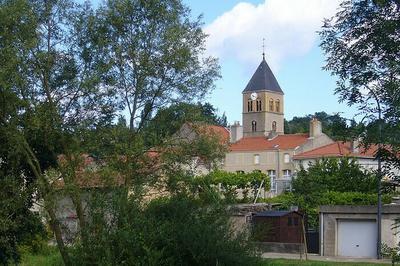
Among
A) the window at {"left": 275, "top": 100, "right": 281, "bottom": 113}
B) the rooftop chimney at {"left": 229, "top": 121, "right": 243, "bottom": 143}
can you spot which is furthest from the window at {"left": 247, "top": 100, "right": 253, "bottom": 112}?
the rooftop chimney at {"left": 229, "top": 121, "right": 243, "bottom": 143}

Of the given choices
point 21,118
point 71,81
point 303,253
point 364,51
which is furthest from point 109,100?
point 303,253

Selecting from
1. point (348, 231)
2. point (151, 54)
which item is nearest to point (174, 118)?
point (151, 54)

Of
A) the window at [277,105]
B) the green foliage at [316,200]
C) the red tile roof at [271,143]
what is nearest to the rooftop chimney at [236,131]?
the red tile roof at [271,143]

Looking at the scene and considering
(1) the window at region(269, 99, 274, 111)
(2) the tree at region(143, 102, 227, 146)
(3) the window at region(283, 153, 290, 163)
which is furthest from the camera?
(1) the window at region(269, 99, 274, 111)

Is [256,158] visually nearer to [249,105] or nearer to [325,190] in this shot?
[325,190]

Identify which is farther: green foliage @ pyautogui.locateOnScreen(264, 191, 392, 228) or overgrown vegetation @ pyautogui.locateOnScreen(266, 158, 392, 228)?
overgrown vegetation @ pyautogui.locateOnScreen(266, 158, 392, 228)

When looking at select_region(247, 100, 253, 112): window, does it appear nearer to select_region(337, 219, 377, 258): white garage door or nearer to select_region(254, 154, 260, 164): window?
select_region(254, 154, 260, 164): window

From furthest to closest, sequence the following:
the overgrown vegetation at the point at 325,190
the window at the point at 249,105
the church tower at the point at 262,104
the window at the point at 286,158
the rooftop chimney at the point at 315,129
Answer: the window at the point at 249,105 < the church tower at the point at 262,104 < the window at the point at 286,158 < the rooftop chimney at the point at 315,129 < the overgrown vegetation at the point at 325,190

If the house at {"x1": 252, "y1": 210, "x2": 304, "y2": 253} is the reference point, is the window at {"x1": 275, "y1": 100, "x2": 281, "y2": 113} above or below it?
above

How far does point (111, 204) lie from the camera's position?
17.3 m

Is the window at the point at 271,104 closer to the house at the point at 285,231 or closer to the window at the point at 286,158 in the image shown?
the window at the point at 286,158

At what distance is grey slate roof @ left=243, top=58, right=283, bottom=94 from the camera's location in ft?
457

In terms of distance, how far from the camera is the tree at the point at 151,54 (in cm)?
2008

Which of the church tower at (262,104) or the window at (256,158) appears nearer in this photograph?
the window at (256,158)
